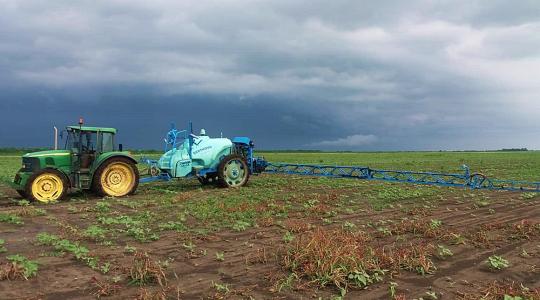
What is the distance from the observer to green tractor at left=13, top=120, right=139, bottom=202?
14539mm

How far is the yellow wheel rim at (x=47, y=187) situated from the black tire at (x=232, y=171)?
625 cm

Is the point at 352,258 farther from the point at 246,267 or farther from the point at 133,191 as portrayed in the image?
the point at 133,191

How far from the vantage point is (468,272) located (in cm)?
723

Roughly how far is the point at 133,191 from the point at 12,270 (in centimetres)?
1009

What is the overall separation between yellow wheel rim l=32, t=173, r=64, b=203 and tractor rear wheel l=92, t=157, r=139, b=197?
45.2 inches

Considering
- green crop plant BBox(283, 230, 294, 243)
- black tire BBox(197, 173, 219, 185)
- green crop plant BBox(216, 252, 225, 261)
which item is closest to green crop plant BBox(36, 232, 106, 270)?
green crop plant BBox(216, 252, 225, 261)

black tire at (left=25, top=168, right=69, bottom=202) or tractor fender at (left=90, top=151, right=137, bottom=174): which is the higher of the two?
tractor fender at (left=90, top=151, right=137, bottom=174)

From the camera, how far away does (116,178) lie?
53.3 ft

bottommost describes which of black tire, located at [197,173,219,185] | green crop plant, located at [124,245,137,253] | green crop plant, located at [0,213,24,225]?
green crop plant, located at [124,245,137,253]

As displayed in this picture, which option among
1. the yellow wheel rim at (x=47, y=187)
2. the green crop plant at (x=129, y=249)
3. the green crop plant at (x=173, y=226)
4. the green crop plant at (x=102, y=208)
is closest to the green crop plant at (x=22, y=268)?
the green crop plant at (x=129, y=249)

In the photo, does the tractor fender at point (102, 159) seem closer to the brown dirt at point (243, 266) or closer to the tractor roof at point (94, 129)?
the tractor roof at point (94, 129)

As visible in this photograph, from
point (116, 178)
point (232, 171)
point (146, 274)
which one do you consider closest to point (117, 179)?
point (116, 178)

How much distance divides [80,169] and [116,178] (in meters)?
1.31

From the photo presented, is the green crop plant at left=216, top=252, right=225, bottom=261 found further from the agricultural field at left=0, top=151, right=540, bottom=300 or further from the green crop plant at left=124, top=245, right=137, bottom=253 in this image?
the green crop plant at left=124, top=245, right=137, bottom=253
